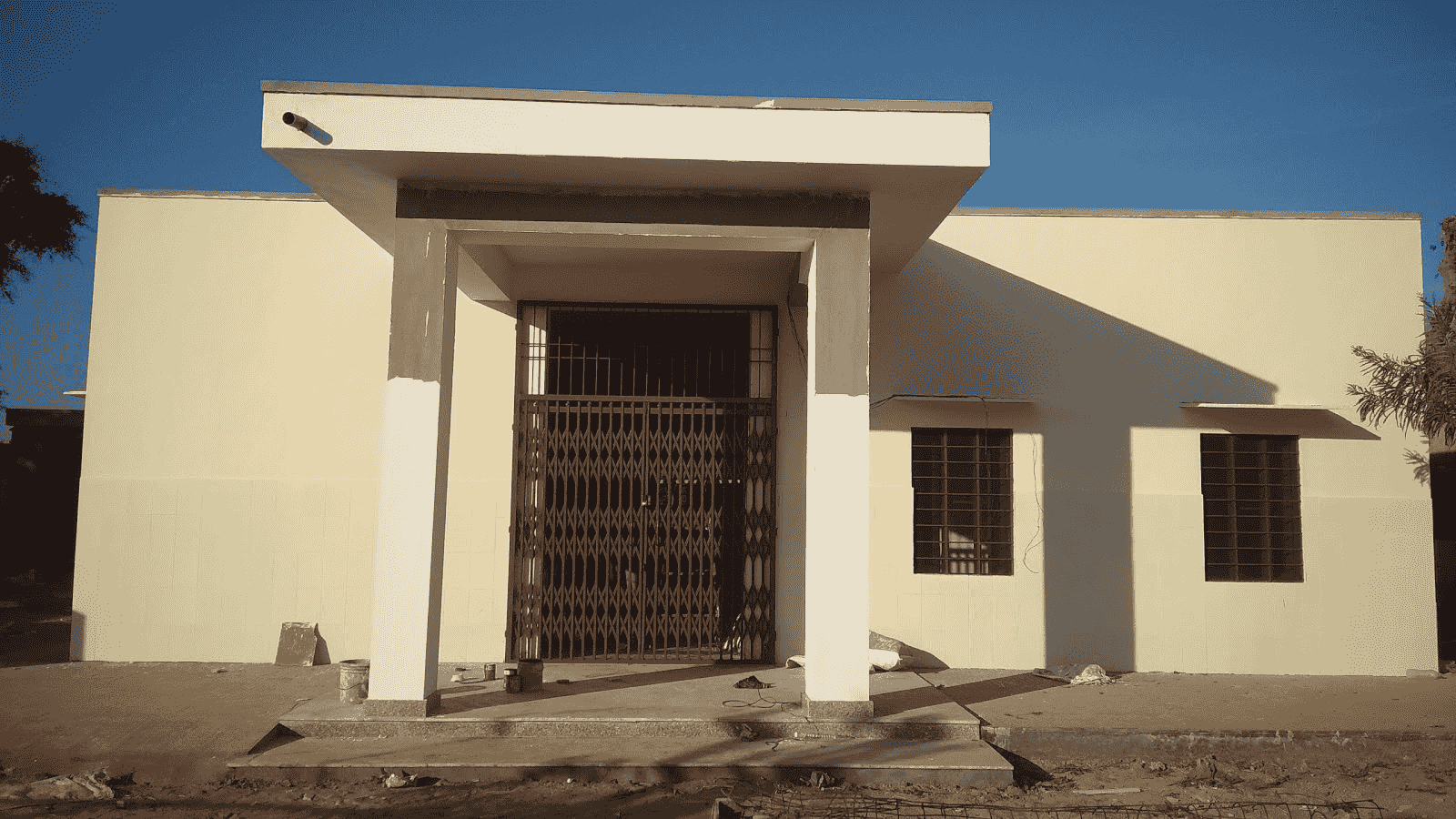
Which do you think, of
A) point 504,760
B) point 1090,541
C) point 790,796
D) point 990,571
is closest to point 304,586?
point 504,760

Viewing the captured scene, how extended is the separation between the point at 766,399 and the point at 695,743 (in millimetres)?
3462

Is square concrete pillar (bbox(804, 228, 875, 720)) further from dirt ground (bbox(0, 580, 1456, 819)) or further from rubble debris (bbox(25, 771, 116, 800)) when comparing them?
rubble debris (bbox(25, 771, 116, 800))

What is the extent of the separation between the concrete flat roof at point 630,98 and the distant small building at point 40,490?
36.7 ft

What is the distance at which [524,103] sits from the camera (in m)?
5.73

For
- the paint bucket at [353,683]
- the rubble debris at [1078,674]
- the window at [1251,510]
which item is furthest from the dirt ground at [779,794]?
the window at [1251,510]

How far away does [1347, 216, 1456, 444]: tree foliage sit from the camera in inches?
294

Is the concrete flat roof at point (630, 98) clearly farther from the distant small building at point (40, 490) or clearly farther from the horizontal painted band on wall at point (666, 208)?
the distant small building at point (40, 490)

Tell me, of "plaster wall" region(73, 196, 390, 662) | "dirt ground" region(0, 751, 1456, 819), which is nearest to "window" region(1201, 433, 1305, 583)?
"dirt ground" region(0, 751, 1456, 819)

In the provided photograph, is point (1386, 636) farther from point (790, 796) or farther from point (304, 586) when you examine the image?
point (304, 586)

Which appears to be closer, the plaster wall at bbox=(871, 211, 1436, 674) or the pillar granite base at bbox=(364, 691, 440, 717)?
the pillar granite base at bbox=(364, 691, 440, 717)

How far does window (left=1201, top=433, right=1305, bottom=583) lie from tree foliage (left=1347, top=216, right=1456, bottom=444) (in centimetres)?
72

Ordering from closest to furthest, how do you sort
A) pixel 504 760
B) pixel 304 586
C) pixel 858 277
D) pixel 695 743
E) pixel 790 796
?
pixel 790 796 < pixel 504 760 < pixel 695 743 < pixel 858 277 < pixel 304 586

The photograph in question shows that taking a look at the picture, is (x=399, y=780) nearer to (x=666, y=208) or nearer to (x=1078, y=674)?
(x=666, y=208)

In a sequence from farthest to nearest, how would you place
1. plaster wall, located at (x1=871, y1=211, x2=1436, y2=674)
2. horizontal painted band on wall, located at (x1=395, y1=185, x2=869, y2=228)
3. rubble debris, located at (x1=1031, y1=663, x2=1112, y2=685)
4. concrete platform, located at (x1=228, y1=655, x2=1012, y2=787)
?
plaster wall, located at (x1=871, y1=211, x2=1436, y2=674) → rubble debris, located at (x1=1031, y1=663, x2=1112, y2=685) → horizontal painted band on wall, located at (x1=395, y1=185, x2=869, y2=228) → concrete platform, located at (x1=228, y1=655, x2=1012, y2=787)
